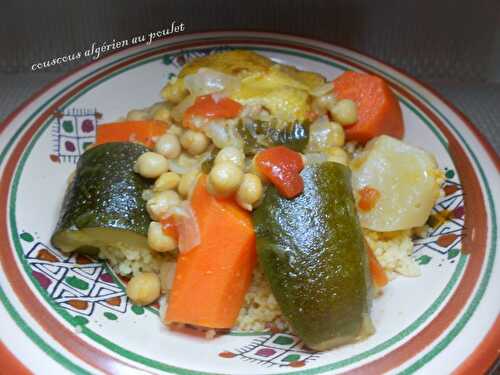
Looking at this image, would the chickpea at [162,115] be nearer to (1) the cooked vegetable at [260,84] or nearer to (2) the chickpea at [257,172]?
(1) the cooked vegetable at [260,84]

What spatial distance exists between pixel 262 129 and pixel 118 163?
0.56m

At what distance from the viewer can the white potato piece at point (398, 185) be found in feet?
7.22

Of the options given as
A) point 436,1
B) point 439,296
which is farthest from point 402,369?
point 436,1

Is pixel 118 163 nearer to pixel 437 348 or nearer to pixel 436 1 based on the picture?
pixel 437 348

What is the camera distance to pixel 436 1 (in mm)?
3348

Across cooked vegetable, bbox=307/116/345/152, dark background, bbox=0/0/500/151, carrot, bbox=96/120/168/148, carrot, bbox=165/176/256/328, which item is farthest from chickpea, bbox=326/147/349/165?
dark background, bbox=0/0/500/151

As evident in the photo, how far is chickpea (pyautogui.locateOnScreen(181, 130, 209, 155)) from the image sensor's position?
228cm

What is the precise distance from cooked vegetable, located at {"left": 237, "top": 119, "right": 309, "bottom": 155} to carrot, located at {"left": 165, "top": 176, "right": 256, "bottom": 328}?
0.35 m

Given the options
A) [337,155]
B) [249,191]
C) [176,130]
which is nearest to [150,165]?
[176,130]

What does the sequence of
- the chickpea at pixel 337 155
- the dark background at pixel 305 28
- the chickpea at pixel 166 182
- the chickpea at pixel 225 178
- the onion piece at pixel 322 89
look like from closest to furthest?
the chickpea at pixel 225 178
the chickpea at pixel 166 182
the chickpea at pixel 337 155
the onion piece at pixel 322 89
the dark background at pixel 305 28

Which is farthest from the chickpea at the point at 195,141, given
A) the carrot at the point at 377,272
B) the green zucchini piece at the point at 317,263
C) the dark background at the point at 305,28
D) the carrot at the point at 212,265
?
the dark background at the point at 305,28

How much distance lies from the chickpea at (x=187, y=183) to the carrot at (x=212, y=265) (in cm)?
15

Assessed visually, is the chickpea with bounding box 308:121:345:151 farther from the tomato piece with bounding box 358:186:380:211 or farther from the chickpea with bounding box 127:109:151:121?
the chickpea with bounding box 127:109:151:121

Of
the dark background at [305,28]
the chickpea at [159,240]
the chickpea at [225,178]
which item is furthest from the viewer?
the dark background at [305,28]
